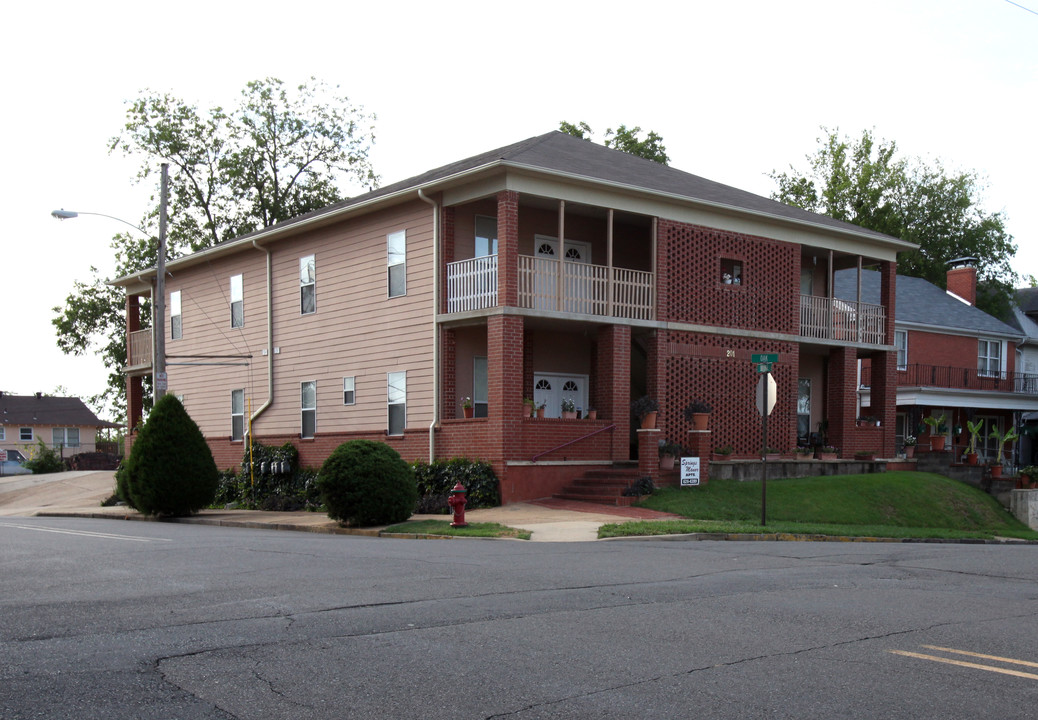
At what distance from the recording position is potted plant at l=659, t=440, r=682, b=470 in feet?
78.2

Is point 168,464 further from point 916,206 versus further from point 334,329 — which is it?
point 916,206

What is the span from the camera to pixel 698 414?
25156 millimetres

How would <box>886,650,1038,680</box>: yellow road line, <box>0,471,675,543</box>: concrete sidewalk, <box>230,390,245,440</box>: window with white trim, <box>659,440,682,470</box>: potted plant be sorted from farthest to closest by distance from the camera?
<box>230,390,245,440</box>: window with white trim
<box>659,440,682,470</box>: potted plant
<box>0,471,675,543</box>: concrete sidewalk
<box>886,650,1038,680</box>: yellow road line

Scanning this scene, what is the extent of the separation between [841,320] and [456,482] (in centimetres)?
1381

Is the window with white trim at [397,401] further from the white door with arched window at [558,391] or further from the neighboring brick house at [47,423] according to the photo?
the neighboring brick house at [47,423]

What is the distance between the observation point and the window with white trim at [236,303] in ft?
103

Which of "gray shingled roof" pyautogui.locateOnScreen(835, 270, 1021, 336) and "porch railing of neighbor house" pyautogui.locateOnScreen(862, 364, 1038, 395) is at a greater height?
"gray shingled roof" pyautogui.locateOnScreen(835, 270, 1021, 336)

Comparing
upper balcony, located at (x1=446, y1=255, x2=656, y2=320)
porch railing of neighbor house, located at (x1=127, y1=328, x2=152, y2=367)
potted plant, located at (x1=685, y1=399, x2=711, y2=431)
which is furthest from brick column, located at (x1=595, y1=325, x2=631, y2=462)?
porch railing of neighbor house, located at (x1=127, y1=328, x2=152, y2=367)

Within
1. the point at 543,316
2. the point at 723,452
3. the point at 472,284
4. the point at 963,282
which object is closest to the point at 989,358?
the point at 963,282

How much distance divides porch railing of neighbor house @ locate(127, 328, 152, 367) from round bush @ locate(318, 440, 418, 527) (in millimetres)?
19018

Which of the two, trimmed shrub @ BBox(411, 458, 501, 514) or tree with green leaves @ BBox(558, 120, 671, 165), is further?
tree with green leaves @ BBox(558, 120, 671, 165)

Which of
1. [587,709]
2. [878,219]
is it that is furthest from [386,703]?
[878,219]

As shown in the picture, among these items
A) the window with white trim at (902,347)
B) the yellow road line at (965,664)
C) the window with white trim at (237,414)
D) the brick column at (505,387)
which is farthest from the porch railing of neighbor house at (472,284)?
the window with white trim at (902,347)

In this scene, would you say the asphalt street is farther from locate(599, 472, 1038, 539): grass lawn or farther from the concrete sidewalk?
locate(599, 472, 1038, 539): grass lawn
